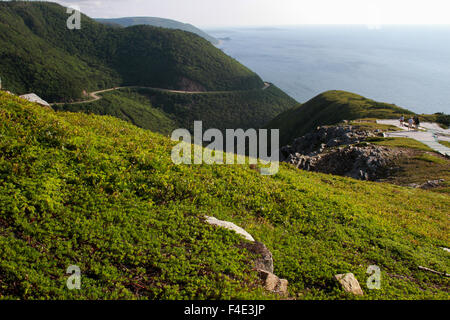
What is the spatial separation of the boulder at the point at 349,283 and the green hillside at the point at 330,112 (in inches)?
2219

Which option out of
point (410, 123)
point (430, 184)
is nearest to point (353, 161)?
point (430, 184)

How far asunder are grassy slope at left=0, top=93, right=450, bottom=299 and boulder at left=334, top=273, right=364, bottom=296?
0.28m

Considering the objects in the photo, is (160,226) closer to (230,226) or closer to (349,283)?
(230,226)

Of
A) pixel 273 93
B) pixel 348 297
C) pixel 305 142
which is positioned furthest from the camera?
pixel 273 93

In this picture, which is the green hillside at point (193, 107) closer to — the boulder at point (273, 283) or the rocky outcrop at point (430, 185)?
the rocky outcrop at point (430, 185)

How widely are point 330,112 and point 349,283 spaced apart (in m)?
75.5

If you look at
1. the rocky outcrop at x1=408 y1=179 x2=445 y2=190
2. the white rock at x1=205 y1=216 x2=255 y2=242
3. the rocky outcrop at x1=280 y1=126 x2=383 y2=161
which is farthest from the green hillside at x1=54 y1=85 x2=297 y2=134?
the white rock at x1=205 y1=216 x2=255 y2=242

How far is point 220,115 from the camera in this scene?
17312 centimetres

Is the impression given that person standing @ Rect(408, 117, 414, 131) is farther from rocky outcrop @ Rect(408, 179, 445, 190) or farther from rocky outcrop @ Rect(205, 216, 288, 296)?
rocky outcrop @ Rect(205, 216, 288, 296)

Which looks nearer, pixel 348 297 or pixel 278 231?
pixel 348 297

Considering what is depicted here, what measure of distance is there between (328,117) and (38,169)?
74544 millimetres

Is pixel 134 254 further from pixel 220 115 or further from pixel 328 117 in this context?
pixel 220 115
